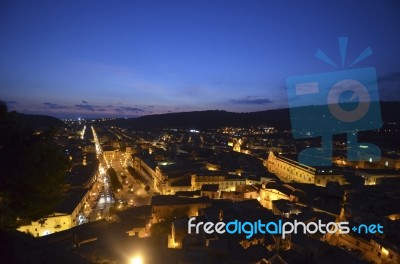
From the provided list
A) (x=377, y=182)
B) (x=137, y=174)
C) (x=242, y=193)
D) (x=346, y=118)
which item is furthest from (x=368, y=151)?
(x=346, y=118)

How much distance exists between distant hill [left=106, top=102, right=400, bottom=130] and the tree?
118226mm

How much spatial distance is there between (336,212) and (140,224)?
43.4 feet

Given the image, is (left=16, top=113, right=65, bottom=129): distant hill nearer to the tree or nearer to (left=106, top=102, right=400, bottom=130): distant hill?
the tree

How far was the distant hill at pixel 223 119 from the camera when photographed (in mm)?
123250

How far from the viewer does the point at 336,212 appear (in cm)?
1856

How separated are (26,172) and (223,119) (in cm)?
13659

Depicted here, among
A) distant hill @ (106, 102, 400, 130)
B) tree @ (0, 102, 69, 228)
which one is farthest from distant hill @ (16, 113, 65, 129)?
distant hill @ (106, 102, 400, 130)

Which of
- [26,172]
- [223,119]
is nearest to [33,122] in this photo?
[26,172]

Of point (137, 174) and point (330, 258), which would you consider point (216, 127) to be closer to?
point (137, 174)

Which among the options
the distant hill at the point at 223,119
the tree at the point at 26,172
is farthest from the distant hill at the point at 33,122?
the distant hill at the point at 223,119

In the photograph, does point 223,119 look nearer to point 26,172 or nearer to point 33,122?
point 33,122

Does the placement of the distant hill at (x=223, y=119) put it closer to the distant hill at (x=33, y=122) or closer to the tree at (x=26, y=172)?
the distant hill at (x=33, y=122)

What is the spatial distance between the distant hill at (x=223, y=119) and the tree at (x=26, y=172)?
118 meters

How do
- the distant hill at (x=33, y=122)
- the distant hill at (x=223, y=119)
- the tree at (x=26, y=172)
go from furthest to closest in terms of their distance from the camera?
the distant hill at (x=223, y=119), the distant hill at (x=33, y=122), the tree at (x=26, y=172)
